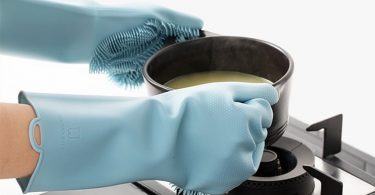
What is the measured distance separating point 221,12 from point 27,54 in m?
0.56

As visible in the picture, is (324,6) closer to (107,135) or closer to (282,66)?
(282,66)

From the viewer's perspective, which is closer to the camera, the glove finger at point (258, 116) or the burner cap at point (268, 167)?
the glove finger at point (258, 116)

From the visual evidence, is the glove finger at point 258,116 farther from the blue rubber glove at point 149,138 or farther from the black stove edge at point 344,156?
the black stove edge at point 344,156

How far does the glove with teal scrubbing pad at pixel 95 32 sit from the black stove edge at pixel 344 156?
277 mm

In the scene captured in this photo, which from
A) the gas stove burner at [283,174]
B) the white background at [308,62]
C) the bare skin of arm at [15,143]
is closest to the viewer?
the bare skin of arm at [15,143]

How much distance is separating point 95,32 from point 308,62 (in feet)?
1.68

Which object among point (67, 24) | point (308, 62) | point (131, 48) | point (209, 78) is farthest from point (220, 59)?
point (308, 62)

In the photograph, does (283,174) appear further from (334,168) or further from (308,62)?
(308,62)

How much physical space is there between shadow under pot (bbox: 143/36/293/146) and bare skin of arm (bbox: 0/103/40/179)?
8.7 inches

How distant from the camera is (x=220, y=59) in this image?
39.2 inches

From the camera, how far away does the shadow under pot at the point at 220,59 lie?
0.92 meters

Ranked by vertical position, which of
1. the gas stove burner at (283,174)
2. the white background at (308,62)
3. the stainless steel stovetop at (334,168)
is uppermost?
the white background at (308,62)

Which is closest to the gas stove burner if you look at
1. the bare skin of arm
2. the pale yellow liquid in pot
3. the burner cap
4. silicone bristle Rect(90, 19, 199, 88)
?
the burner cap

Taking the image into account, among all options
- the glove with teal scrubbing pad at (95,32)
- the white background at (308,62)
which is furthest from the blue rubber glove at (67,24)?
the white background at (308,62)
